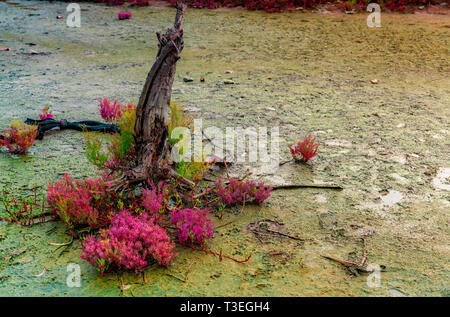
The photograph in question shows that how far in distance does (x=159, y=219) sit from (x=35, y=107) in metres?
4.61

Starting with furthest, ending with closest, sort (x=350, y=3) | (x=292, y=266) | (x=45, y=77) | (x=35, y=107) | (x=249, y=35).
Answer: (x=350, y=3), (x=249, y=35), (x=45, y=77), (x=35, y=107), (x=292, y=266)

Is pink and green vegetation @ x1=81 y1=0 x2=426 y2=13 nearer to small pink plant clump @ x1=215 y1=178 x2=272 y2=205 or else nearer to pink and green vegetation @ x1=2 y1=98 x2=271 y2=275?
pink and green vegetation @ x1=2 y1=98 x2=271 y2=275

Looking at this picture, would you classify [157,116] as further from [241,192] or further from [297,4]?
[297,4]

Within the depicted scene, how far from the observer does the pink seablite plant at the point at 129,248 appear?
3.66 metres

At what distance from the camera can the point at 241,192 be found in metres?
4.85

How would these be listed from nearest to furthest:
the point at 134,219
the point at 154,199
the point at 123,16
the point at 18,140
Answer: the point at 134,219, the point at 154,199, the point at 18,140, the point at 123,16

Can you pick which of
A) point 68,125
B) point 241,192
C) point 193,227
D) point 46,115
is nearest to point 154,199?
point 193,227

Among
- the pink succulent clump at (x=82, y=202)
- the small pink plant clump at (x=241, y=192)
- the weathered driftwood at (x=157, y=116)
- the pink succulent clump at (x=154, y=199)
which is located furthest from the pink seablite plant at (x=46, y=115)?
the small pink plant clump at (x=241, y=192)

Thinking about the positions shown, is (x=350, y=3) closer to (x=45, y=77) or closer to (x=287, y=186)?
(x=45, y=77)

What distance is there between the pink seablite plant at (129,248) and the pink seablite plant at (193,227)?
19 cm

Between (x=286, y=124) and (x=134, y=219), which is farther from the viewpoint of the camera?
(x=286, y=124)

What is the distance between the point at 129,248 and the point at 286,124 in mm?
4136
